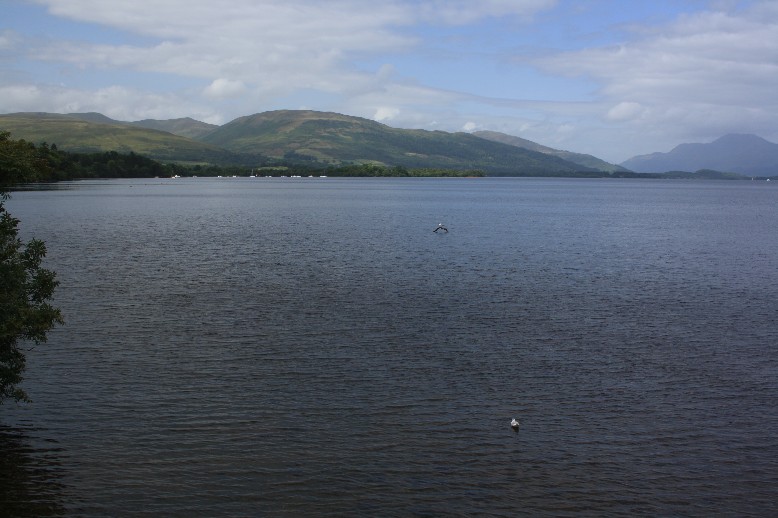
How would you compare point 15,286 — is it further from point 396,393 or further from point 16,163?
point 396,393

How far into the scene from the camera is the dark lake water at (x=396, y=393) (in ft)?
67.4

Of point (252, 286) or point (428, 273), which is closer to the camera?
point (252, 286)

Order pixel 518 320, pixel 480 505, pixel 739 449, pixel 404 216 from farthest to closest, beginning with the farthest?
pixel 404 216 < pixel 518 320 < pixel 739 449 < pixel 480 505

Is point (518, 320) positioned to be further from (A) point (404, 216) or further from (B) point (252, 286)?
(A) point (404, 216)

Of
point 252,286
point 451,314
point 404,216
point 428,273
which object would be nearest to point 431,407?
point 451,314

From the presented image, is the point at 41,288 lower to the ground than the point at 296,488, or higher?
higher

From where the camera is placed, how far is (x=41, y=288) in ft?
87.1

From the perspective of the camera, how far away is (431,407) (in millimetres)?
26453

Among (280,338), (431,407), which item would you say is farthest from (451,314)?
(431,407)

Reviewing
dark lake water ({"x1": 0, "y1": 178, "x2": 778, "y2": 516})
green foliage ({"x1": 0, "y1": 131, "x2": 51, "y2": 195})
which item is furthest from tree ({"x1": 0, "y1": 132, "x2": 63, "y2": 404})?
dark lake water ({"x1": 0, "y1": 178, "x2": 778, "y2": 516})

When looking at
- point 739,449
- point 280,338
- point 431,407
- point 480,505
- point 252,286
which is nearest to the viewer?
point 480,505

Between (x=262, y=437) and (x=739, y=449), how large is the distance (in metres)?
16.1

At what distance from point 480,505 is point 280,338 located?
17762mm

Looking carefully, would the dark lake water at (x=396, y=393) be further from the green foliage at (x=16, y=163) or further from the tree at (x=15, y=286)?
the green foliage at (x=16, y=163)
